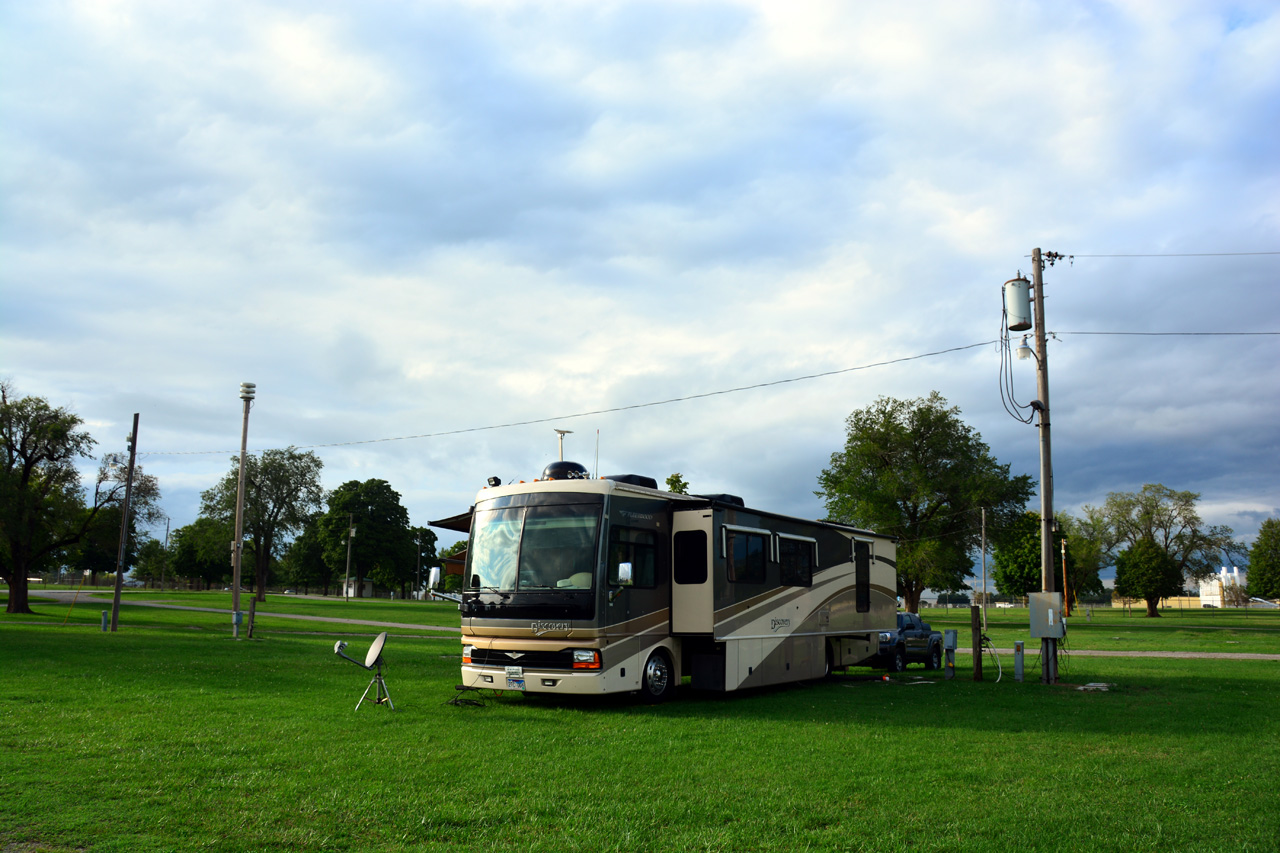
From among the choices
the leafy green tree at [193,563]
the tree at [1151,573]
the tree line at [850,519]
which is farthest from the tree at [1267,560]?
the leafy green tree at [193,563]

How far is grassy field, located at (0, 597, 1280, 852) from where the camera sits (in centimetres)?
602

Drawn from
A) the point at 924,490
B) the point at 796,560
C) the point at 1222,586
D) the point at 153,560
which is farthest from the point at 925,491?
the point at 153,560

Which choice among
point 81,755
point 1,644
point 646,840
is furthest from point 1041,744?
point 1,644

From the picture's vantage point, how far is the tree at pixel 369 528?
283 ft

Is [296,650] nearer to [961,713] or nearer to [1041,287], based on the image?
[961,713]

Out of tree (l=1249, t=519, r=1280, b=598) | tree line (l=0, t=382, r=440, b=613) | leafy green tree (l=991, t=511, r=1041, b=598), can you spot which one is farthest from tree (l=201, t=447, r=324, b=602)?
tree (l=1249, t=519, r=1280, b=598)

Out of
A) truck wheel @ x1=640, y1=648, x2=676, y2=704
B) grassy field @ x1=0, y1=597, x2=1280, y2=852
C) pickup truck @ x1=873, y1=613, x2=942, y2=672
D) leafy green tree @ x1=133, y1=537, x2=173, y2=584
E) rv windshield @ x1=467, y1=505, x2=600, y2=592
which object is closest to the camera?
grassy field @ x1=0, y1=597, x2=1280, y2=852

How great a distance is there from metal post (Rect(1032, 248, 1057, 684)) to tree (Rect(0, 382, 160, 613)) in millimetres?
34968

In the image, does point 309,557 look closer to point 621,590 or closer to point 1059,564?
point 1059,564

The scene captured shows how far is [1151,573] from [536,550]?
81.2m

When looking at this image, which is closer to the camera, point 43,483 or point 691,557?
point 691,557

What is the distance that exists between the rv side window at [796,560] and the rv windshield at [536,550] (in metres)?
4.56

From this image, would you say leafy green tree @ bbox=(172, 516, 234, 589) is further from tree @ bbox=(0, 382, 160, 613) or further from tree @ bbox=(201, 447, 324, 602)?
tree @ bbox=(0, 382, 160, 613)

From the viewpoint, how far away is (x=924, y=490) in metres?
49.9
